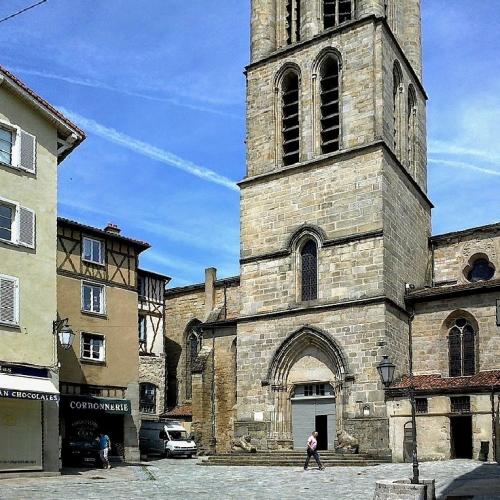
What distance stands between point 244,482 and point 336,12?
19988 mm

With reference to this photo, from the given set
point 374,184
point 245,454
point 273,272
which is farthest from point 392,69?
point 245,454

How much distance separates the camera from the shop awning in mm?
20172

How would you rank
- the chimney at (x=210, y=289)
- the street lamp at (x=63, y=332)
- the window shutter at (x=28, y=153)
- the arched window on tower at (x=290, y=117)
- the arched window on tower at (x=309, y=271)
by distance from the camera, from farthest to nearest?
the chimney at (x=210, y=289), the arched window on tower at (x=290, y=117), the arched window on tower at (x=309, y=271), the window shutter at (x=28, y=153), the street lamp at (x=63, y=332)

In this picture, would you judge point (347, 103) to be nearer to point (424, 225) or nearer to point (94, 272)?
point (424, 225)

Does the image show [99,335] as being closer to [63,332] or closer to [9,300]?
[63,332]


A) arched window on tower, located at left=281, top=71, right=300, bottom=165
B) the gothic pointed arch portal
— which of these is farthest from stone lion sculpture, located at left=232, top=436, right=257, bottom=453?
arched window on tower, located at left=281, top=71, right=300, bottom=165

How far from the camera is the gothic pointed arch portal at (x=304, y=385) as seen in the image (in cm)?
2912

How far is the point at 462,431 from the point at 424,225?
9.69m

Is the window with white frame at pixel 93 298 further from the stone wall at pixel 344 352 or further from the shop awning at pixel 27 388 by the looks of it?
the shop awning at pixel 27 388

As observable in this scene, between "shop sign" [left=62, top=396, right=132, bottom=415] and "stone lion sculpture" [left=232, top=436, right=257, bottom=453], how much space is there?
4.04 meters

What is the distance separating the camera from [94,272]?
29.4 m

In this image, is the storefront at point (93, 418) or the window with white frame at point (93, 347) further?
the window with white frame at point (93, 347)

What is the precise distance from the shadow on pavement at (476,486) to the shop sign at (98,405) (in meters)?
12.6

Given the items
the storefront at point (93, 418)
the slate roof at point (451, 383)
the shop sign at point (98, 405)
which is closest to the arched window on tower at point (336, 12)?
the slate roof at point (451, 383)
